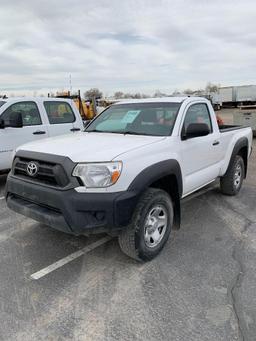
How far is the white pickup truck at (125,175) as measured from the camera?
3129 millimetres

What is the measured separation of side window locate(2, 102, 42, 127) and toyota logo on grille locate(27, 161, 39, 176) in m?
3.60

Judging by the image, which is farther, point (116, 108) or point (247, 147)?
point (247, 147)

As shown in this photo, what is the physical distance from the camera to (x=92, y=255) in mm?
3803

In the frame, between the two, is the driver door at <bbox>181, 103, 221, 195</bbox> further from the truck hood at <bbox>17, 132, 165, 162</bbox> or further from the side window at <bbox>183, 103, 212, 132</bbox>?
the truck hood at <bbox>17, 132, 165, 162</bbox>

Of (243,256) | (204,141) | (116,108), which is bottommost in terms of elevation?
(243,256)

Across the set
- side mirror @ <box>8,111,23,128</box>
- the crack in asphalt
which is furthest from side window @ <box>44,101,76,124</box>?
the crack in asphalt

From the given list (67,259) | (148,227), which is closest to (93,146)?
(148,227)

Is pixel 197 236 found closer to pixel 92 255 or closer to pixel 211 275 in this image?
pixel 211 275

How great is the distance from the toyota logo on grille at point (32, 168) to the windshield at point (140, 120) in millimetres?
1353

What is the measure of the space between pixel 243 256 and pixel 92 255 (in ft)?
5.80

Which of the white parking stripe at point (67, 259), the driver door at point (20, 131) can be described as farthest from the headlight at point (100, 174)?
the driver door at point (20, 131)

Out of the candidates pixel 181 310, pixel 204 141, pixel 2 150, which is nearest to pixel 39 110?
pixel 2 150

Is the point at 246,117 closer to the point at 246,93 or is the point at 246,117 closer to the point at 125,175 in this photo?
the point at 125,175

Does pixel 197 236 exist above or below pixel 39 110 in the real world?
below
